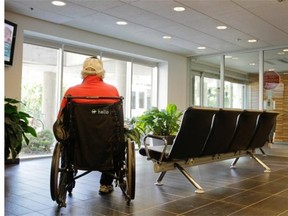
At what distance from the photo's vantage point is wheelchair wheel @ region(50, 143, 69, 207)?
98.0 inches

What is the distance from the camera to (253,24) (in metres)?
5.59

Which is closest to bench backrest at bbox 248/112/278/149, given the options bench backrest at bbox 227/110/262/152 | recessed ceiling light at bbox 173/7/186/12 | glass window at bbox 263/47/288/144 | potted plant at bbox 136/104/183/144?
bench backrest at bbox 227/110/262/152

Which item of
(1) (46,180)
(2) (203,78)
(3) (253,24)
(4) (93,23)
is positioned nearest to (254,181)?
(1) (46,180)

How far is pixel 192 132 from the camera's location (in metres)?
3.09

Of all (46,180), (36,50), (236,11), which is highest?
(236,11)

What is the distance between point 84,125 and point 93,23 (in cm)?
366

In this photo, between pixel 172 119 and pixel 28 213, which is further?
pixel 172 119

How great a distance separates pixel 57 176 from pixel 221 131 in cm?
182

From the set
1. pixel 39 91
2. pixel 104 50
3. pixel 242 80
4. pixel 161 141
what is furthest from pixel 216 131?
pixel 242 80

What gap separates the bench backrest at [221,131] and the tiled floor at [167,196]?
41 centimetres

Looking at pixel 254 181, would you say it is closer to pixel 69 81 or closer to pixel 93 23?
pixel 93 23

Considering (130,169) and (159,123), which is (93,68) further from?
(159,123)

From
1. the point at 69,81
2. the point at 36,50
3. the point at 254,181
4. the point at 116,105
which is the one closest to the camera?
the point at 116,105

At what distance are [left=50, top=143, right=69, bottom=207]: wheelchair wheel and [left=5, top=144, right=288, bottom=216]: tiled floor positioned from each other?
0.33 feet
